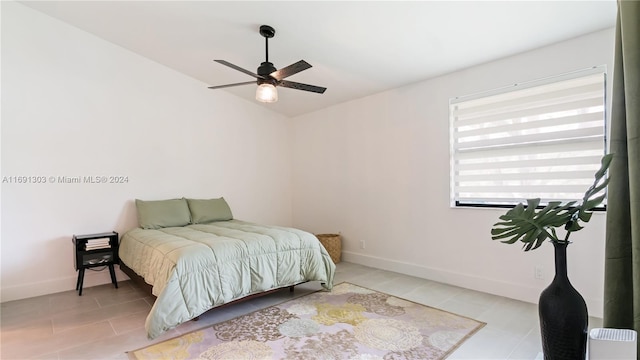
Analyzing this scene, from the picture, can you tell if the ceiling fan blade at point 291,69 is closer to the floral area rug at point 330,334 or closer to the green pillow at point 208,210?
the floral area rug at point 330,334

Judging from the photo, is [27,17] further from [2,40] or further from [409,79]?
[409,79]

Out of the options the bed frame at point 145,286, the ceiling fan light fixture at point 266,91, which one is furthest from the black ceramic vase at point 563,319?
the ceiling fan light fixture at point 266,91

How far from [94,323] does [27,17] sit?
3.27 metres

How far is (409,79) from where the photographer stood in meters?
3.85

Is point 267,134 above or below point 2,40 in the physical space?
below

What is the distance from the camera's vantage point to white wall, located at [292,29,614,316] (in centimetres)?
282

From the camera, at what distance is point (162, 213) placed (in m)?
3.99

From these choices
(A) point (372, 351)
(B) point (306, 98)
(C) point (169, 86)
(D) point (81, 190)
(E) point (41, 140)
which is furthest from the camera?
(B) point (306, 98)

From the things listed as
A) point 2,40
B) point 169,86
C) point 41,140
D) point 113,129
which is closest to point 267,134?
point 169,86

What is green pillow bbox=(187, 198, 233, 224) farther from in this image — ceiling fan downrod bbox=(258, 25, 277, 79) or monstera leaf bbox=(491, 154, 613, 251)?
monstera leaf bbox=(491, 154, 613, 251)

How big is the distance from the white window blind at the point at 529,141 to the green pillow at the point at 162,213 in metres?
3.34

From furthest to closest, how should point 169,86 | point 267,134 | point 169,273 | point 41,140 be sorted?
point 267,134 < point 169,86 < point 41,140 < point 169,273

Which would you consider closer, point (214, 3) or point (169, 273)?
point (169, 273)

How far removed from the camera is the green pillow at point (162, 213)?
153 inches
